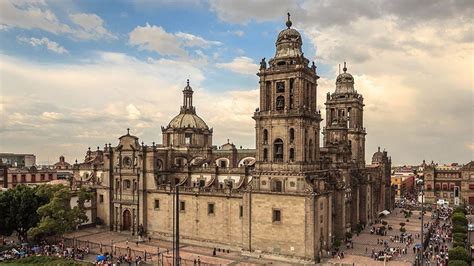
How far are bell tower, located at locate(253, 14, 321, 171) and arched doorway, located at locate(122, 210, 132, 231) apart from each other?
2274cm

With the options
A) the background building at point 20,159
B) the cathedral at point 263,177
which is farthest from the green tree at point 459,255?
the background building at point 20,159

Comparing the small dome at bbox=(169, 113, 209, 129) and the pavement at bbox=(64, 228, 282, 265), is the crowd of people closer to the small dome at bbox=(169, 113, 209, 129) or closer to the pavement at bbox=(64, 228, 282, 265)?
the pavement at bbox=(64, 228, 282, 265)

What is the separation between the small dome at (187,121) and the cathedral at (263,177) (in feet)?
0.55

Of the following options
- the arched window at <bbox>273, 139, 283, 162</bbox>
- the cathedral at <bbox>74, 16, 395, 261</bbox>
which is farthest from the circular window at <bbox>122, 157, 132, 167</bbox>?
the arched window at <bbox>273, 139, 283, 162</bbox>

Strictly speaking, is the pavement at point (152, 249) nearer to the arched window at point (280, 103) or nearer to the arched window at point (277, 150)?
the arched window at point (277, 150)

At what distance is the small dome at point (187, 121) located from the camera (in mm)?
66562

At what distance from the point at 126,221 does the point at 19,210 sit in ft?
48.0

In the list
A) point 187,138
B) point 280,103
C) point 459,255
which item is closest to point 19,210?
point 187,138

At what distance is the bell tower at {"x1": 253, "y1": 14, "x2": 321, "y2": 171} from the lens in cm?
4419

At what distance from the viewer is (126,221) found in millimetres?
58844

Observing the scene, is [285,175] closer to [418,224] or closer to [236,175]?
[236,175]

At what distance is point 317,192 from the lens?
43.3 metres

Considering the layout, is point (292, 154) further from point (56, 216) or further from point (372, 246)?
point (56, 216)

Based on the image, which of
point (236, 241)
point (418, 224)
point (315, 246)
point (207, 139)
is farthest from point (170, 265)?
point (418, 224)
